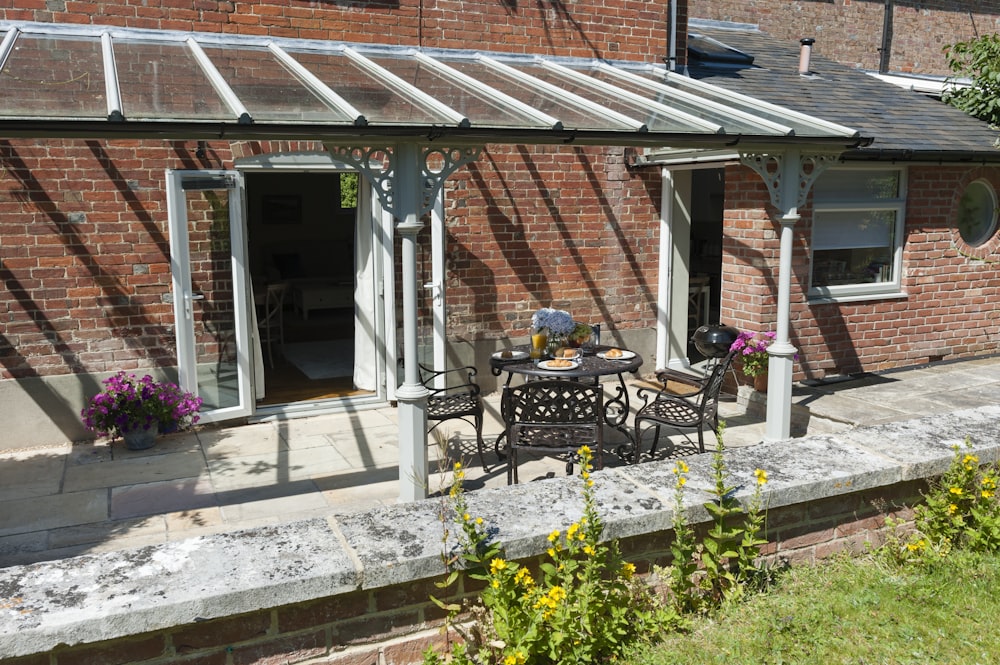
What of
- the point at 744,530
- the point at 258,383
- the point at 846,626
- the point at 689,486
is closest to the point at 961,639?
the point at 846,626

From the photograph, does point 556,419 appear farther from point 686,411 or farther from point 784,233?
point 784,233

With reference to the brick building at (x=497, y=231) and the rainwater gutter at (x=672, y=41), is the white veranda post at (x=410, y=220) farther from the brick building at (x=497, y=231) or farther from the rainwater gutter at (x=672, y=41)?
the rainwater gutter at (x=672, y=41)

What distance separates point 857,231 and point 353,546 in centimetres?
723

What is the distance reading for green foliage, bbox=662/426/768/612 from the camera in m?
2.83

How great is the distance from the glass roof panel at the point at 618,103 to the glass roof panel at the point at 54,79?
11.1 ft

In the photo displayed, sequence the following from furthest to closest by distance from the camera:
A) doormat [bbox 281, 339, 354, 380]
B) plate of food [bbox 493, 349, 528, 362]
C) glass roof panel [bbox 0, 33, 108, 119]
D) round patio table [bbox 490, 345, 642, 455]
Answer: doormat [bbox 281, 339, 354, 380]
plate of food [bbox 493, 349, 528, 362]
round patio table [bbox 490, 345, 642, 455]
glass roof panel [bbox 0, 33, 108, 119]

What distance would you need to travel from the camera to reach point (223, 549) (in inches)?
99.8

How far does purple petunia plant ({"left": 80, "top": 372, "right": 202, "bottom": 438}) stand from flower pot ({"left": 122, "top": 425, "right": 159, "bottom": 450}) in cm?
3

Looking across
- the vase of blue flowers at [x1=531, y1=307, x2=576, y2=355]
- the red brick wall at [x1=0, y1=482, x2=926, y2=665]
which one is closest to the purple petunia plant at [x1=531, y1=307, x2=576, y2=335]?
the vase of blue flowers at [x1=531, y1=307, x2=576, y2=355]

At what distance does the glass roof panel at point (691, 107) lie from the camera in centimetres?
579

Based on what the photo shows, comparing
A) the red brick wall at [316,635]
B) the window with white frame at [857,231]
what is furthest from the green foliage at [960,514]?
the window with white frame at [857,231]

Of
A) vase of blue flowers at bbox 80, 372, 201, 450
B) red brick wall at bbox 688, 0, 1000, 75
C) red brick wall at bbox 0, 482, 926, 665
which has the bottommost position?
vase of blue flowers at bbox 80, 372, 201, 450

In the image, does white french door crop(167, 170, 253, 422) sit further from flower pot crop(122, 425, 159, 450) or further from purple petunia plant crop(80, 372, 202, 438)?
flower pot crop(122, 425, 159, 450)

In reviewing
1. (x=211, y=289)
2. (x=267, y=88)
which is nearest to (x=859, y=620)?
(x=267, y=88)
